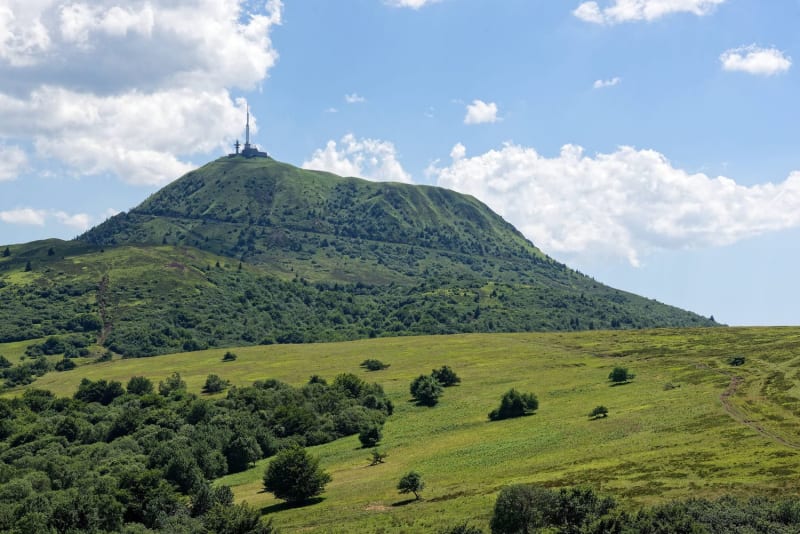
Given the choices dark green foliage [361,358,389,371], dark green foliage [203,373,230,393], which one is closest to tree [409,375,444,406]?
dark green foliage [361,358,389,371]

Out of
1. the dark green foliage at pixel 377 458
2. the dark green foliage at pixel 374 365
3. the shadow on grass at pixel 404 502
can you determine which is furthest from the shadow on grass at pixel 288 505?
the dark green foliage at pixel 374 365

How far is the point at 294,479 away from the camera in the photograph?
81625 millimetres

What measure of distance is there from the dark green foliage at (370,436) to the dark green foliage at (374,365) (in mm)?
72626

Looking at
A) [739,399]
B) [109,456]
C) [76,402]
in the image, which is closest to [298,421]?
[109,456]

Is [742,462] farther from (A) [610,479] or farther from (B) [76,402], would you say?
(B) [76,402]

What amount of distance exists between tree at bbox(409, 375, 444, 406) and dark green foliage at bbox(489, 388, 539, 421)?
66.8ft

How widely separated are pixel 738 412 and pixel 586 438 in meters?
22.9

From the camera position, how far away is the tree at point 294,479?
8150cm

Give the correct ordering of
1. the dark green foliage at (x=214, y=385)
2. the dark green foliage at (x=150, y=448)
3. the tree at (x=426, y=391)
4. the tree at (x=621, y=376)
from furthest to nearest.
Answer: the dark green foliage at (x=214, y=385) < the tree at (x=426, y=391) < the tree at (x=621, y=376) < the dark green foliage at (x=150, y=448)

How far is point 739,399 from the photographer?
4003 inches

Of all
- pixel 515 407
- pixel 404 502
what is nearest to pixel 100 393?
pixel 515 407

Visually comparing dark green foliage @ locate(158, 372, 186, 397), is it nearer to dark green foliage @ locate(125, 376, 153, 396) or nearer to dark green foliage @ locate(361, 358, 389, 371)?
dark green foliage @ locate(125, 376, 153, 396)

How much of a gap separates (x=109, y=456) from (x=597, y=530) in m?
82.0

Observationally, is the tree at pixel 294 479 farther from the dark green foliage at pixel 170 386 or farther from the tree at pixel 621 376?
the dark green foliage at pixel 170 386
